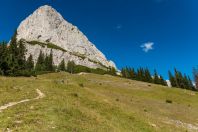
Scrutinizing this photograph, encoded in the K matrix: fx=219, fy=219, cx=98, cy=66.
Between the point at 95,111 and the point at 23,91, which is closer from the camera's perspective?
the point at 95,111

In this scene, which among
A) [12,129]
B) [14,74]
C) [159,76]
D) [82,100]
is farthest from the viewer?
[159,76]

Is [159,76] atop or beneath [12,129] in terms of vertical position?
atop

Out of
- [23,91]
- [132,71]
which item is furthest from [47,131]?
[132,71]

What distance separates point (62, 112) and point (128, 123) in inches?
354

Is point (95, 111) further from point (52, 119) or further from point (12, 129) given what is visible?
point (12, 129)

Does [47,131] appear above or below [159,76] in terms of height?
below

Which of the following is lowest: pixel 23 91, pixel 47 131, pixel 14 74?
pixel 47 131

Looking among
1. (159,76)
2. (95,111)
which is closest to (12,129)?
(95,111)

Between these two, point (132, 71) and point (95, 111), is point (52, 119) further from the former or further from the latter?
point (132, 71)

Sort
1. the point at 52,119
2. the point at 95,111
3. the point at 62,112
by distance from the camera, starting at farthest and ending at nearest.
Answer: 1. the point at 95,111
2. the point at 62,112
3. the point at 52,119

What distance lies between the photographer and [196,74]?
16962cm

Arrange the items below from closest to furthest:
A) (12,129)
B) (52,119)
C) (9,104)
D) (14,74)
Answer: (12,129)
(52,119)
(9,104)
(14,74)

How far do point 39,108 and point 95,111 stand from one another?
8.13 meters

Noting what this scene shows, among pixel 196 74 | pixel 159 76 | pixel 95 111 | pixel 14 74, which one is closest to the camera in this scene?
pixel 95 111
